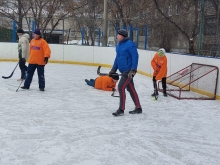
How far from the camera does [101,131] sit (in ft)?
13.4

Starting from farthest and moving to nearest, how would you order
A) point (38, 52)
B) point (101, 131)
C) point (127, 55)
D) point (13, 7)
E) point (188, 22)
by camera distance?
1. point (13, 7)
2. point (188, 22)
3. point (38, 52)
4. point (127, 55)
5. point (101, 131)

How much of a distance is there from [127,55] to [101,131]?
4.34ft

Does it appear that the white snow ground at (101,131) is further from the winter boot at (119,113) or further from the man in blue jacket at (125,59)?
the man in blue jacket at (125,59)

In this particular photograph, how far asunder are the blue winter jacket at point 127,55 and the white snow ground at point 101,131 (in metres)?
0.79

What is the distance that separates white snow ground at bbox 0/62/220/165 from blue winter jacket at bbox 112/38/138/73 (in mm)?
790

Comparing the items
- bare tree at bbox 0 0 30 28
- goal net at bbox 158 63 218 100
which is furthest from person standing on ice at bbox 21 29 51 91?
bare tree at bbox 0 0 30 28

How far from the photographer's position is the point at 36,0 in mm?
21797

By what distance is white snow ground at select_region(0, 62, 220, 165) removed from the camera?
126 inches

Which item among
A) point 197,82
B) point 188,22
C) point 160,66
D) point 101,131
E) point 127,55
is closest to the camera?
point 101,131

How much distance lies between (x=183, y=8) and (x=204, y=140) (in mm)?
9925

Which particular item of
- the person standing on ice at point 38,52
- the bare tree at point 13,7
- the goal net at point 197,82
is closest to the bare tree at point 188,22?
the goal net at point 197,82

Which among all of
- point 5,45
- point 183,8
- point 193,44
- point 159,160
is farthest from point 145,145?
point 5,45

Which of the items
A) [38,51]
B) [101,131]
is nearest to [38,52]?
[38,51]

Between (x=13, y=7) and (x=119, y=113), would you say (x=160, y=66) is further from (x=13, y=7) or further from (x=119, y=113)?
(x=13, y=7)
